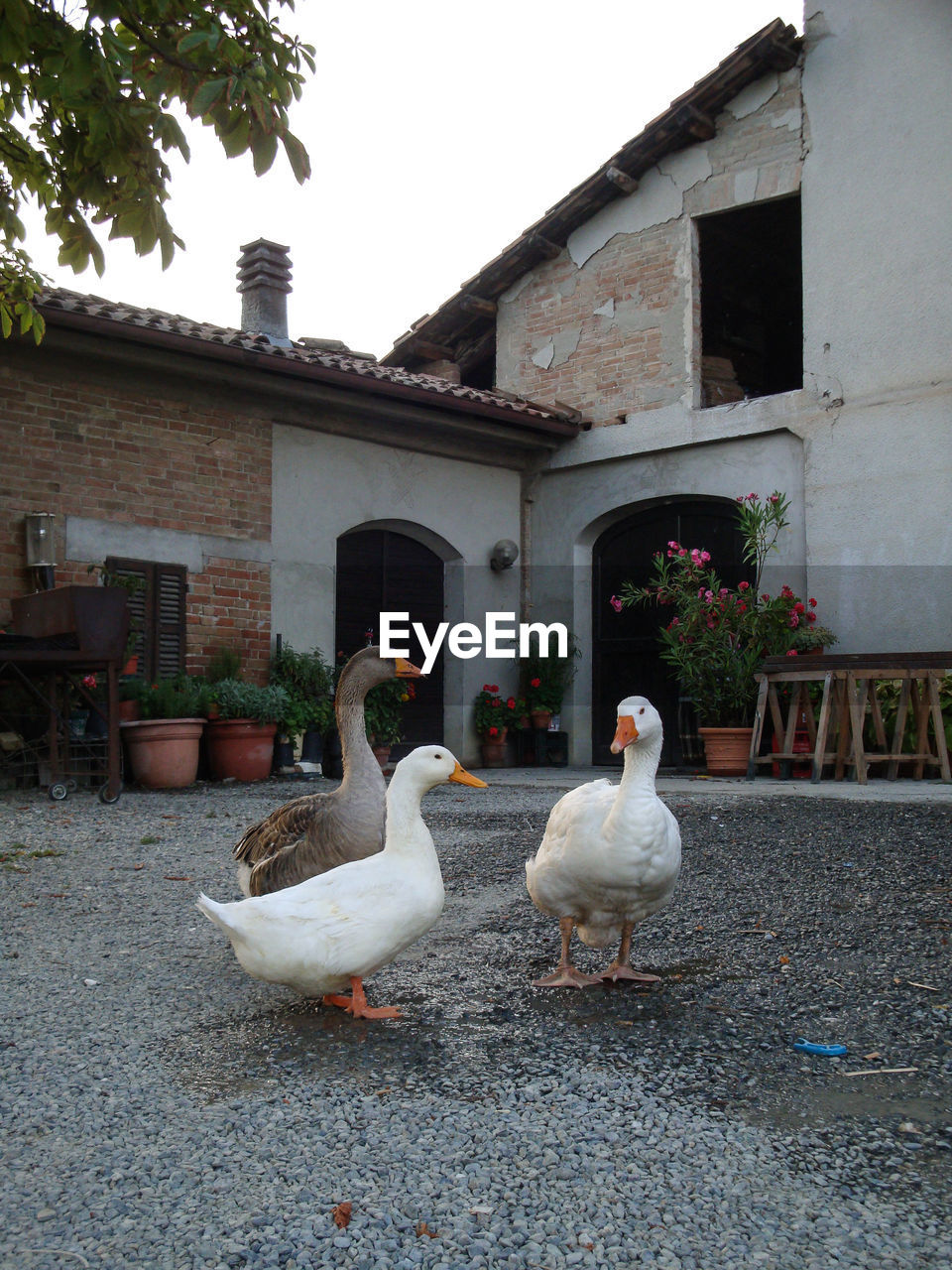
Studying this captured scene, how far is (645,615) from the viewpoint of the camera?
1238cm

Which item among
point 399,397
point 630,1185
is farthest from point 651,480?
point 630,1185

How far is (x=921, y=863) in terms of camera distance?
16.8ft

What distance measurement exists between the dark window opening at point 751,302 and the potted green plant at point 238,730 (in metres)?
5.80

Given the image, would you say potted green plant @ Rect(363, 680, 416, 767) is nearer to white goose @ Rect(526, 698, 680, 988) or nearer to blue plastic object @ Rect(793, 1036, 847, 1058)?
white goose @ Rect(526, 698, 680, 988)

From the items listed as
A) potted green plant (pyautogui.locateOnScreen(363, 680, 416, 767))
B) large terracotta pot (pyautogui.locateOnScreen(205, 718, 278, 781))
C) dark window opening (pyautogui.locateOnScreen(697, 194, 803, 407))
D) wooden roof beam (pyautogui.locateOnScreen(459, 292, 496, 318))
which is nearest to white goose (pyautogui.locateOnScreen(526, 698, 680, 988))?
large terracotta pot (pyautogui.locateOnScreen(205, 718, 278, 781))

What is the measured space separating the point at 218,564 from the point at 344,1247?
29.4 ft

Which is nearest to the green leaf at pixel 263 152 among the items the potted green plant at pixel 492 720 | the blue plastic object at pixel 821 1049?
the blue plastic object at pixel 821 1049

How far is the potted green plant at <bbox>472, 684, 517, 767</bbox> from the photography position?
12336 mm

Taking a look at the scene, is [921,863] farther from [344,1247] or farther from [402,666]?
[344,1247]

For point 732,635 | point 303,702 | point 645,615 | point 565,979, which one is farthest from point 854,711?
point 565,979

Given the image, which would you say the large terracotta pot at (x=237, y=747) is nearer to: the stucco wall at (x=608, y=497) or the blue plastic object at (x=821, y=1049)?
the stucco wall at (x=608, y=497)

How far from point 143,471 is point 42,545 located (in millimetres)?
1366

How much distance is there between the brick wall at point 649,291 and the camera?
11.4 meters

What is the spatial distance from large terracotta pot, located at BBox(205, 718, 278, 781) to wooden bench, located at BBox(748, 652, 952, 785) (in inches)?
167
